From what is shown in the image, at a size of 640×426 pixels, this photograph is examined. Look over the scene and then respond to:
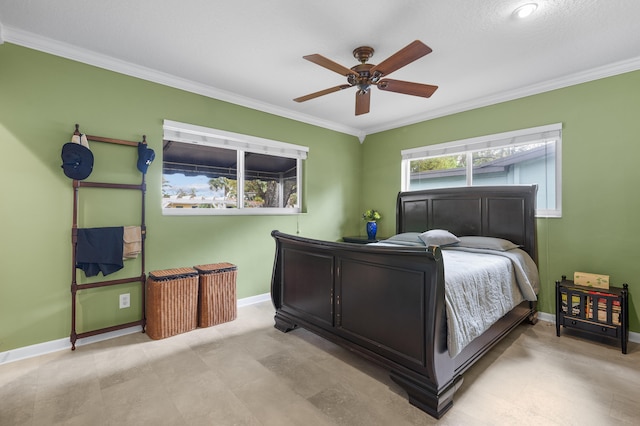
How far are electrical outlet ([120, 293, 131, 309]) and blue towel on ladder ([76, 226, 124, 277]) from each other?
29 cm

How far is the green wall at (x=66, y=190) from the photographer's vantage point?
2.40 metres

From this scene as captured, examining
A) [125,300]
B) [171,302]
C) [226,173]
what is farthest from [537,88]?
[125,300]

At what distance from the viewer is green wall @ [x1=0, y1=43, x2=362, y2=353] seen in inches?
94.3

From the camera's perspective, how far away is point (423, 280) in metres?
1.81

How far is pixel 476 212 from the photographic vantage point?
12.0 ft

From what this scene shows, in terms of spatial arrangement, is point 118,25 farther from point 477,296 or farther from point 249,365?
point 477,296

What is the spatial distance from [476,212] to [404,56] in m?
2.35

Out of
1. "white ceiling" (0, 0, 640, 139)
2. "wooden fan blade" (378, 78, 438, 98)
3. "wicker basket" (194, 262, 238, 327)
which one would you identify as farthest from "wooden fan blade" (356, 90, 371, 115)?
"wicker basket" (194, 262, 238, 327)

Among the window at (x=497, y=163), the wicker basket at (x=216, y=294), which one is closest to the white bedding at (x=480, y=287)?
the window at (x=497, y=163)

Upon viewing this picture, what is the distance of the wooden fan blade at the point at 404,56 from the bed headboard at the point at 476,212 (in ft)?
7.05

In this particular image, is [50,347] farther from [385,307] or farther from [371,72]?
[371,72]

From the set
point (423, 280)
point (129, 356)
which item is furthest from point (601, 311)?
point (129, 356)

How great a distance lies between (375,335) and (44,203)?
9.43 feet

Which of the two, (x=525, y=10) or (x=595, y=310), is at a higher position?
(x=525, y=10)
